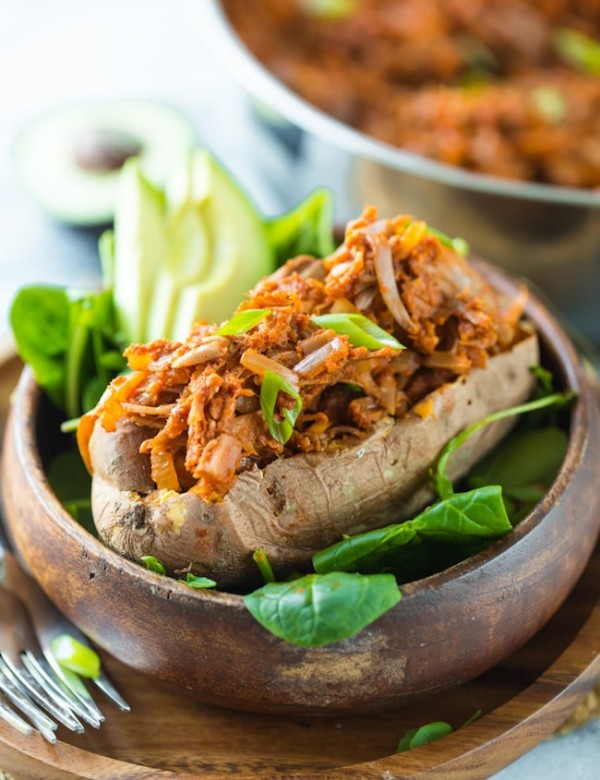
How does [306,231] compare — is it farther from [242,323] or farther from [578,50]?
[578,50]

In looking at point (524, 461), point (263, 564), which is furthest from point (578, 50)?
point (263, 564)

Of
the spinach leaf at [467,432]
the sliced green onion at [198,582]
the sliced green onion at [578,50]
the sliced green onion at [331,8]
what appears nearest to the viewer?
the sliced green onion at [198,582]

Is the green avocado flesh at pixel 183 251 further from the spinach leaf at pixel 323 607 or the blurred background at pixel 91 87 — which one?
the blurred background at pixel 91 87

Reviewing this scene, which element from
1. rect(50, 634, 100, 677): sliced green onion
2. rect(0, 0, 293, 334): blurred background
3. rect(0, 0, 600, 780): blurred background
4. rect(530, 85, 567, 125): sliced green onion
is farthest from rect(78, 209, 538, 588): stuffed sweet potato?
rect(530, 85, 567, 125): sliced green onion

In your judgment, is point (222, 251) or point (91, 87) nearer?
point (222, 251)

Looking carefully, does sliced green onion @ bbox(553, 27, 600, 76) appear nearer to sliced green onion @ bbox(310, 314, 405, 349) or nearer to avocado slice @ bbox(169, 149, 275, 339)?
avocado slice @ bbox(169, 149, 275, 339)

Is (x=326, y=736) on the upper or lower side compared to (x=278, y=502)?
lower

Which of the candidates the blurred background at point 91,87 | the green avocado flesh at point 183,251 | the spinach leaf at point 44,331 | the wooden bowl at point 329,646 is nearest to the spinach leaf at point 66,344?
the spinach leaf at point 44,331
